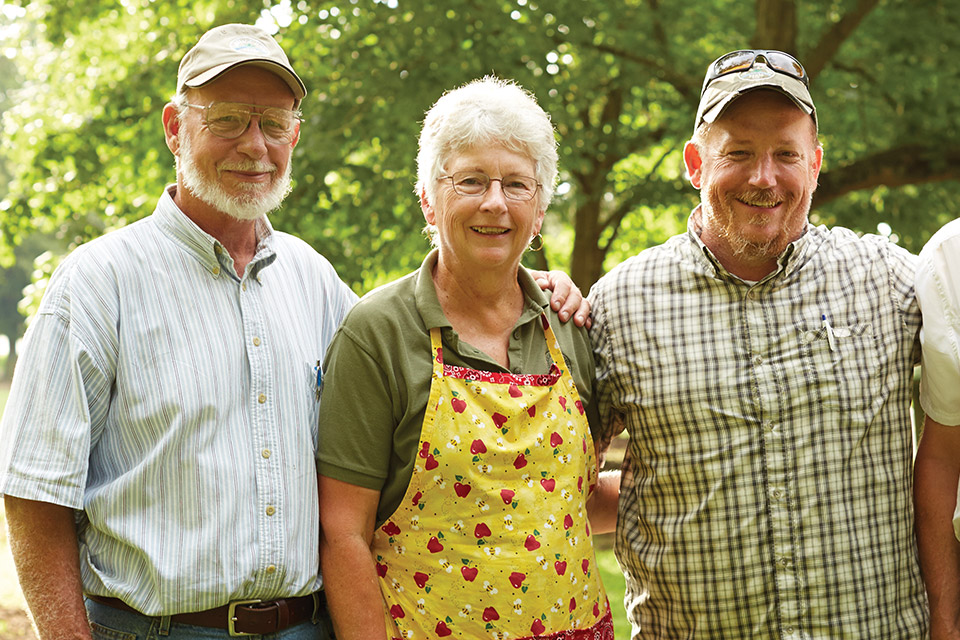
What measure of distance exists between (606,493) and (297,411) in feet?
3.77

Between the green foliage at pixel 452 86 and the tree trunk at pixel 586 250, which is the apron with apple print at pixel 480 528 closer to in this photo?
the green foliage at pixel 452 86

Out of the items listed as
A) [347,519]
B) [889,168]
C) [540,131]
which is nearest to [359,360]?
[347,519]

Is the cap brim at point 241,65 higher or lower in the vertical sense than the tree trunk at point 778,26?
lower

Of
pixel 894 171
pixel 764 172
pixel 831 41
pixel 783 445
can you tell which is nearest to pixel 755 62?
pixel 764 172

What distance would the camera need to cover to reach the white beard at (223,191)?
2.56 m

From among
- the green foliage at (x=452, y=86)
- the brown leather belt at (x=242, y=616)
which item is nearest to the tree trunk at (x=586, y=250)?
the green foliage at (x=452, y=86)

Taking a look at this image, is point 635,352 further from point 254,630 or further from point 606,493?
point 254,630

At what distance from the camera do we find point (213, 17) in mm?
6754

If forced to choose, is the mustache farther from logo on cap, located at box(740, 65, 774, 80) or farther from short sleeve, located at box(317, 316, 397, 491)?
logo on cap, located at box(740, 65, 774, 80)

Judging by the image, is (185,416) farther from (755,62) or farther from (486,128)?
(755,62)

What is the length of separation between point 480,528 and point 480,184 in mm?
932

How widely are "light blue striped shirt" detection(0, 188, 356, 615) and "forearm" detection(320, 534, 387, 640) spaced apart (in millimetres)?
52

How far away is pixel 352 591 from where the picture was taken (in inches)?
98.4

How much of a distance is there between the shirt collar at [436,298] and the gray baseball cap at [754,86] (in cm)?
74
